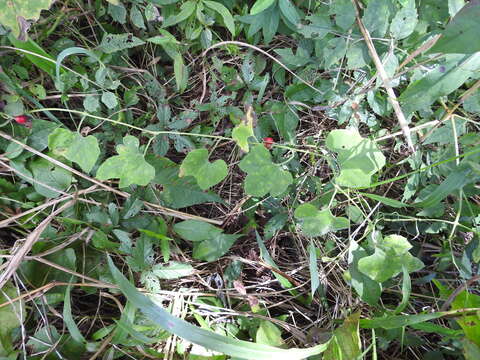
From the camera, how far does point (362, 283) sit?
109 cm

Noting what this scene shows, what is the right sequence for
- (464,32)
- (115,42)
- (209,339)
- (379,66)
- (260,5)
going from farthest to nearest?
(115,42), (260,5), (379,66), (209,339), (464,32)

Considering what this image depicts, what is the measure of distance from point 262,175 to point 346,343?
1.65ft

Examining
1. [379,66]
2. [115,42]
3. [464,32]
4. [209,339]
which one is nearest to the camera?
[464,32]

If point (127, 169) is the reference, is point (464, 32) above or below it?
above

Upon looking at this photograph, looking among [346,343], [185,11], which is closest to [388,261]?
[346,343]

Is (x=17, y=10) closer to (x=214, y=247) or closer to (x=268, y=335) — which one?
(x=214, y=247)

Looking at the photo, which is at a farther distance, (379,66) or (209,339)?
(379,66)

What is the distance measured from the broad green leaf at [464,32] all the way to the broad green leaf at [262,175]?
Answer: 443 mm

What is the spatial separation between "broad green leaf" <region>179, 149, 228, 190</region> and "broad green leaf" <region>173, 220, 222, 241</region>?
24 cm

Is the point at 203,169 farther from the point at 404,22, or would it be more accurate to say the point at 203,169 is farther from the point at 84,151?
the point at 404,22

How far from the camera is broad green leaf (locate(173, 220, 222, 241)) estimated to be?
1.23 meters

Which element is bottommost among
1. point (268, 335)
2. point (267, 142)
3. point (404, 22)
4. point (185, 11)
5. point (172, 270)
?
point (268, 335)

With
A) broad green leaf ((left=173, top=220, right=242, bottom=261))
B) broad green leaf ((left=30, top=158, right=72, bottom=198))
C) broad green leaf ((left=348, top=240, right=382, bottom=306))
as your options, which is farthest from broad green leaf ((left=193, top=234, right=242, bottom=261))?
broad green leaf ((left=30, top=158, right=72, bottom=198))

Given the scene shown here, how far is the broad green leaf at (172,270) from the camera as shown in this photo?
121 cm
